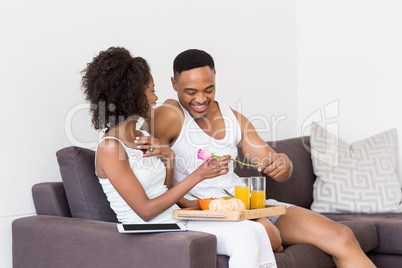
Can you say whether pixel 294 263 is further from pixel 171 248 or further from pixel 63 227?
pixel 63 227

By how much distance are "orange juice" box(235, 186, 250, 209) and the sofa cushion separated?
0.52 metres

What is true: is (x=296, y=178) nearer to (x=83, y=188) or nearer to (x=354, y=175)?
(x=354, y=175)

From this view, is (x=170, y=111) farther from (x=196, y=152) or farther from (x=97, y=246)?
(x=97, y=246)

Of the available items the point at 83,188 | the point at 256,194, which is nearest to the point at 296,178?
the point at 256,194

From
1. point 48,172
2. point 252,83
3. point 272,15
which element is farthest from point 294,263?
point 272,15

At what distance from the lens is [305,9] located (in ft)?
13.5

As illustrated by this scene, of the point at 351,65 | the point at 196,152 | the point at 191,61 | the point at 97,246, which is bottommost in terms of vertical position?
the point at 97,246

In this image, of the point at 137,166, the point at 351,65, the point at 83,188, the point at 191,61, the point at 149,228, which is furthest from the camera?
the point at 351,65

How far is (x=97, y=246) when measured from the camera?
2008 mm

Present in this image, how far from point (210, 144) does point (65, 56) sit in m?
0.77

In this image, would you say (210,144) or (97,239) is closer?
(97,239)

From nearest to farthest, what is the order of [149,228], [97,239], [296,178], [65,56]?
[149,228] → [97,239] → [65,56] → [296,178]

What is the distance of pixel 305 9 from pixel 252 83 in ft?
2.63

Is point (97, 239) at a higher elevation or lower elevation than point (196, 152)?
lower
